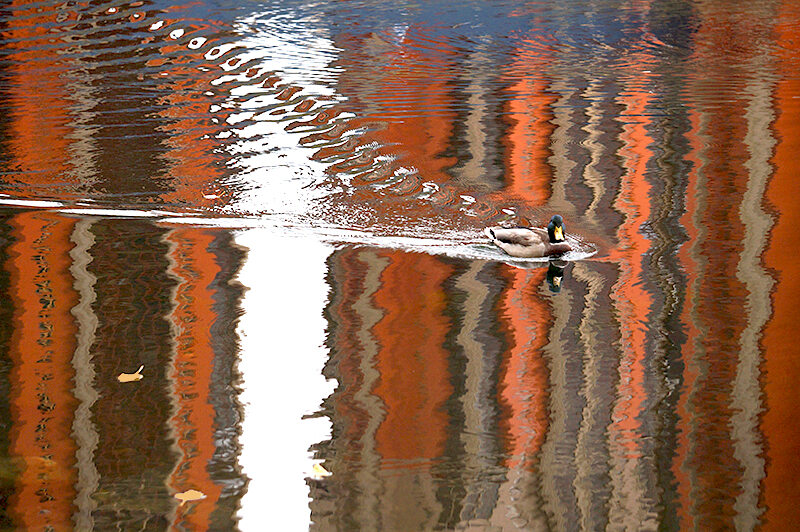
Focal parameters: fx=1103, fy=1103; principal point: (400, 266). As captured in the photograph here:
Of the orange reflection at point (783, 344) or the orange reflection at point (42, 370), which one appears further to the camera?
the orange reflection at point (783, 344)

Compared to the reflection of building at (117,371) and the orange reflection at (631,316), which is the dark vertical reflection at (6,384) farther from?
the orange reflection at (631,316)

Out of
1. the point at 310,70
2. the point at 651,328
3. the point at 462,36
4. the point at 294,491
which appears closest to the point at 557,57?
the point at 462,36

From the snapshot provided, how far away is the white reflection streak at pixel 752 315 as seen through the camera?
449 centimetres

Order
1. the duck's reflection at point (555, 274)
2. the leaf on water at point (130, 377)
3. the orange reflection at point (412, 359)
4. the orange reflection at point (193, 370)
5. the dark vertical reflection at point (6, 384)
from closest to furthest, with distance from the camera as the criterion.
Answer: the dark vertical reflection at point (6, 384) → the orange reflection at point (193, 370) → the orange reflection at point (412, 359) → the leaf on water at point (130, 377) → the duck's reflection at point (555, 274)

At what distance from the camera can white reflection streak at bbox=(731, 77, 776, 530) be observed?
177 inches

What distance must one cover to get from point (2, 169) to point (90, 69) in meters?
4.40

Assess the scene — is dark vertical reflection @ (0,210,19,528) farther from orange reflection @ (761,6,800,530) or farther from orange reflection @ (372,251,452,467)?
orange reflection @ (761,6,800,530)

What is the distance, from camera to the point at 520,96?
1135 centimetres

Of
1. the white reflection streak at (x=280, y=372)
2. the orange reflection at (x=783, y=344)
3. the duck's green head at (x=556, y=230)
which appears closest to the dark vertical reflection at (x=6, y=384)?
the white reflection streak at (x=280, y=372)

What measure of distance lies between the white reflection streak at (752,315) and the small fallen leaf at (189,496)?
2075mm

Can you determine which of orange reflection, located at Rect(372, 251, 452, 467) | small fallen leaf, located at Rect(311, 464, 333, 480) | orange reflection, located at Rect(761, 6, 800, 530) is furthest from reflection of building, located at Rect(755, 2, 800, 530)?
small fallen leaf, located at Rect(311, 464, 333, 480)

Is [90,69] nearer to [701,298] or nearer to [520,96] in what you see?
[520,96]

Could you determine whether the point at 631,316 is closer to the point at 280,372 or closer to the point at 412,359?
the point at 412,359

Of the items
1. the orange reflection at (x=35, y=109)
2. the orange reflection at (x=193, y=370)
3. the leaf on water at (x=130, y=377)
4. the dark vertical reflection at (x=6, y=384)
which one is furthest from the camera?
the orange reflection at (x=35, y=109)
